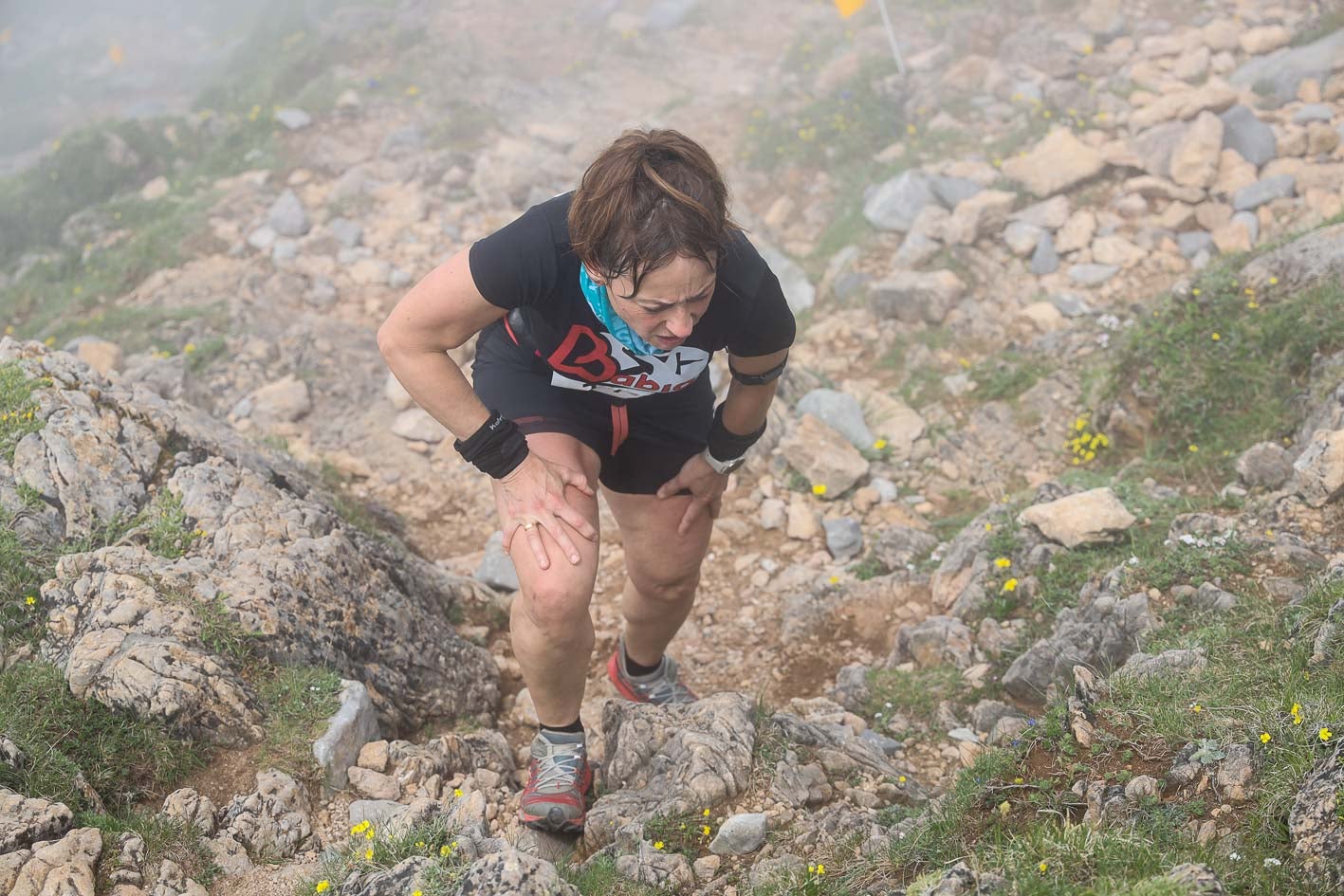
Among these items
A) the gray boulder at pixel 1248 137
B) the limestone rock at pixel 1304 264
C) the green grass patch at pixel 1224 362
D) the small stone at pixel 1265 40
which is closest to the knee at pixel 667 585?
the green grass patch at pixel 1224 362

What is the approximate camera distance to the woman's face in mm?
2586

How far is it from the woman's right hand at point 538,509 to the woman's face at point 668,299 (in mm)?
601

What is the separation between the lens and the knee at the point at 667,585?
11.9 feet

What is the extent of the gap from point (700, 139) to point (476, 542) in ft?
22.5

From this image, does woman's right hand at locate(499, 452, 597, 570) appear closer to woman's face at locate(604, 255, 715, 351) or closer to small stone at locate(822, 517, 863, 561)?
woman's face at locate(604, 255, 715, 351)

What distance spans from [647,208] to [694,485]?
1260 millimetres

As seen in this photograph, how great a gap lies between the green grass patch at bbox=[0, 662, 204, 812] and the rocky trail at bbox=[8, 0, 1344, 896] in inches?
2.5

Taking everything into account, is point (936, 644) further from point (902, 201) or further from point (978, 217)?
point (902, 201)

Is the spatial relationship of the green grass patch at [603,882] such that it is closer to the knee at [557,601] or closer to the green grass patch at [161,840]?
the knee at [557,601]

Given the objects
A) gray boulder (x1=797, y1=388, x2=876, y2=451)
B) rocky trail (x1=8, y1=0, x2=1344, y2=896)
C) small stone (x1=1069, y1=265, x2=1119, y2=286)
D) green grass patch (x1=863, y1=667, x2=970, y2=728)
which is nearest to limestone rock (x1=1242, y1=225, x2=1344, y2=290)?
rocky trail (x1=8, y1=0, x2=1344, y2=896)

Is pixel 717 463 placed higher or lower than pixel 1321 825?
higher

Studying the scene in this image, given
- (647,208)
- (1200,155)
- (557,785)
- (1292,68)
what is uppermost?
(647,208)

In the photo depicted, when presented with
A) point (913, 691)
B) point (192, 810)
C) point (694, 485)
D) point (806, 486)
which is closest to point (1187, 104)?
point (806, 486)

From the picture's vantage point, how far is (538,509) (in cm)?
305
